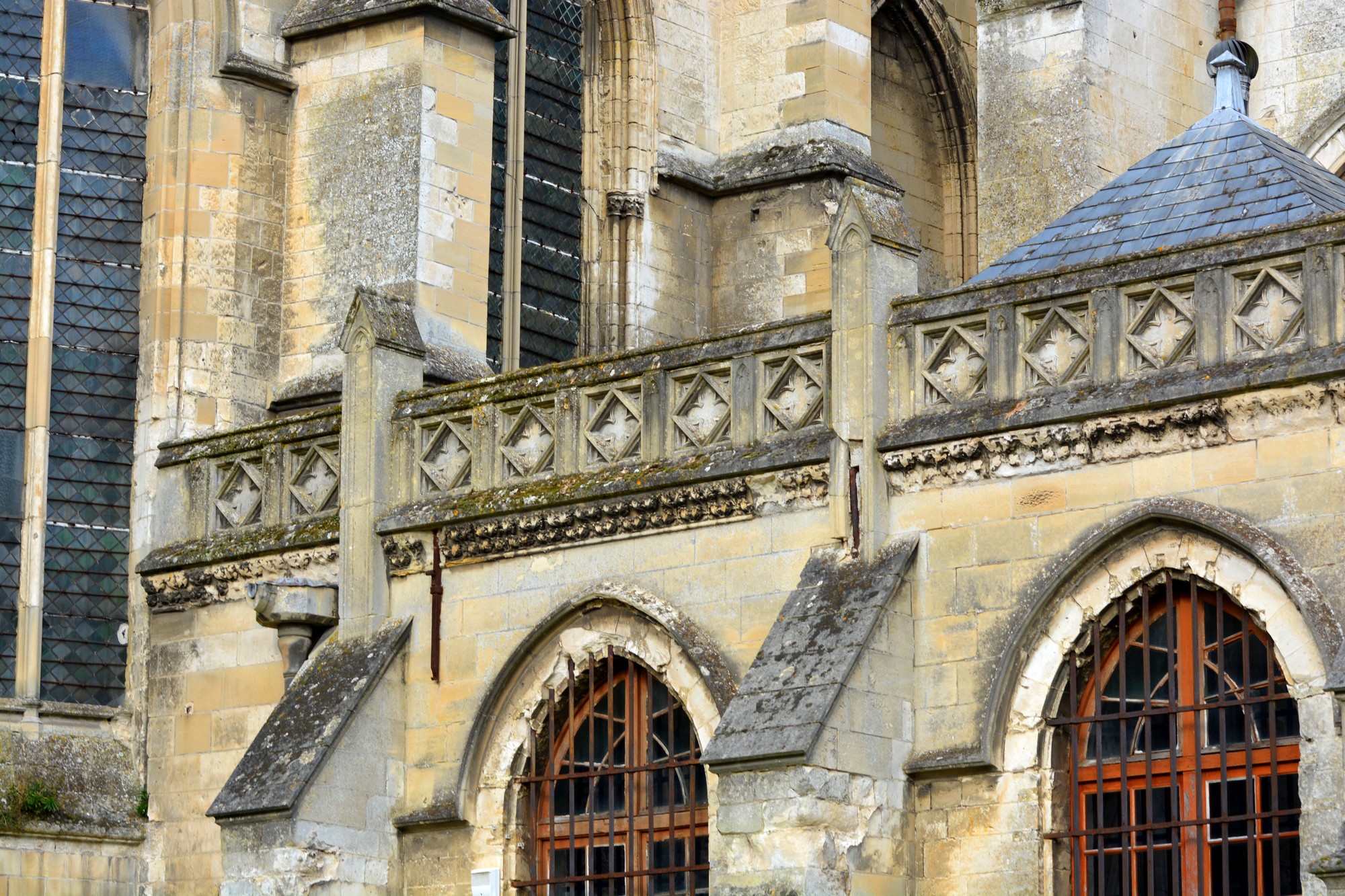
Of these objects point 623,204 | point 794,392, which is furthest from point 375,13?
point 794,392

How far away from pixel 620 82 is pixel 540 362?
7.63ft

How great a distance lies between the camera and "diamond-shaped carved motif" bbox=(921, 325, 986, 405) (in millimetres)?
14867

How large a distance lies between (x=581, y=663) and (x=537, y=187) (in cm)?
608

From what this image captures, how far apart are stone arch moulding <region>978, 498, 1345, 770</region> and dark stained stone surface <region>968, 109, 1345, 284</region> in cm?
170

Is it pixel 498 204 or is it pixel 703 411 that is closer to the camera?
pixel 703 411

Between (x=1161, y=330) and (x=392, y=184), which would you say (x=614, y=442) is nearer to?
(x=392, y=184)

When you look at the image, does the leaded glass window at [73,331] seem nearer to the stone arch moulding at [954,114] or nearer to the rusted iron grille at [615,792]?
the rusted iron grille at [615,792]

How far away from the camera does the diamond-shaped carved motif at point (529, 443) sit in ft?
54.6

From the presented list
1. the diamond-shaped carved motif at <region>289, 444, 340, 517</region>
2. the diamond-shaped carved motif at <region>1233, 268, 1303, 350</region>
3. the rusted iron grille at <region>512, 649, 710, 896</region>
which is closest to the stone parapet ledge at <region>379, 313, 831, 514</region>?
the diamond-shaped carved motif at <region>289, 444, 340, 517</region>

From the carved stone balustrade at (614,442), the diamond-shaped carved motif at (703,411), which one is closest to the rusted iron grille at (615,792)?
the carved stone balustrade at (614,442)

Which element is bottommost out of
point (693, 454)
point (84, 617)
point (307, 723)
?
point (307, 723)

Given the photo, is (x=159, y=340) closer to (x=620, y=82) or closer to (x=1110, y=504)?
(x=620, y=82)

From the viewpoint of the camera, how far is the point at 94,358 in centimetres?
1927

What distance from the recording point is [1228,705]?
1386cm
